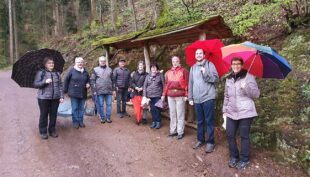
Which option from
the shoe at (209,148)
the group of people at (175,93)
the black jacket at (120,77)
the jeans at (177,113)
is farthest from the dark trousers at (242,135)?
the black jacket at (120,77)

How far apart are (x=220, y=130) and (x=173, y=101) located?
1311 mm

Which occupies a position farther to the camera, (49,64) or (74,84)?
(74,84)

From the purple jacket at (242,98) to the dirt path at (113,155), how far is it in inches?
39.4

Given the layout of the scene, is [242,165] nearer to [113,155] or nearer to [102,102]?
[113,155]

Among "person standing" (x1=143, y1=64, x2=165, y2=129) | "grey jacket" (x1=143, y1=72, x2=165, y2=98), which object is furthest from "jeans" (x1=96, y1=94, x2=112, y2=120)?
"grey jacket" (x1=143, y1=72, x2=165, y2=98)

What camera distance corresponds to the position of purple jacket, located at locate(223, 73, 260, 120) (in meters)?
5.96

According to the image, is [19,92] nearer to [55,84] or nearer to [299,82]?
[55,84]

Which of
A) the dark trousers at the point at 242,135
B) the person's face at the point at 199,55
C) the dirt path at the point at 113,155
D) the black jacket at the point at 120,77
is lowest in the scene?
the dirt path at the point at 113,155

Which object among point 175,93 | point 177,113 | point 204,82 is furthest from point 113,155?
point 204,82

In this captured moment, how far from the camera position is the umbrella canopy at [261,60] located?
5855 millimetres

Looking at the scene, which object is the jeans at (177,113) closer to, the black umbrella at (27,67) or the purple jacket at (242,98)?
the purple jacket at (242,98)

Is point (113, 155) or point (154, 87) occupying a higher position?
point (154, 87)

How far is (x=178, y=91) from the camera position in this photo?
7895 mm

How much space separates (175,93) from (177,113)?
0.48m
